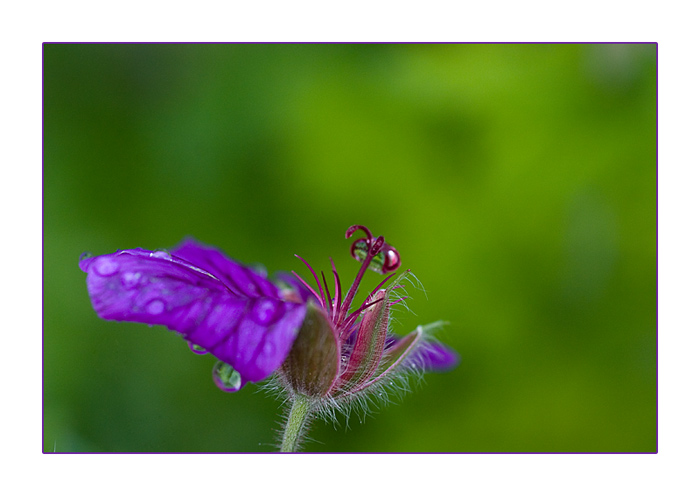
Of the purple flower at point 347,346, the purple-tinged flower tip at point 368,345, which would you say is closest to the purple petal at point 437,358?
the purple flower at point 347,346

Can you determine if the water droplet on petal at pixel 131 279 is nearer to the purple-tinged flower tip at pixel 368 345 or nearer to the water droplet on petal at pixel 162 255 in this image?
the water droplet on petal at pixel 162 255

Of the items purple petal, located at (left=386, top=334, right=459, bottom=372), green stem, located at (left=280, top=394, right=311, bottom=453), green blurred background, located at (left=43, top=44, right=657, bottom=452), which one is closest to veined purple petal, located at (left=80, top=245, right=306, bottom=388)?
green stem, located at (left=280, top=394, right=311, bottom=453)

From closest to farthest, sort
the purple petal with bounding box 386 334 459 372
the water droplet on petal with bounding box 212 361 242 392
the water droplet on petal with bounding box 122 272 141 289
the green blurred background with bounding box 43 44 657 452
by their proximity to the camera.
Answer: the water droplet on petal with bounding box 122 272 141 289 < the water droplet on petal with bounding box 212 361 242 392 < the purple petal with bounding box 386 334 459 372 < the green blurred background with bounding box 43 44 657 452

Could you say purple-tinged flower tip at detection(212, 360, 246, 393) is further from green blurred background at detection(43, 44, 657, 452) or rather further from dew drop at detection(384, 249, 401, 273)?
green blurred background at detection(43, 44, 657, 452)

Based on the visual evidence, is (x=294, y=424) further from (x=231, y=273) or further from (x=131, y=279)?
(x=131, y=279)

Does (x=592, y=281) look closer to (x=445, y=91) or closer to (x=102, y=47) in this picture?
(x=445, y=91)

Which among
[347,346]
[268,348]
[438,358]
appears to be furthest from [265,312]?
[438,358]
